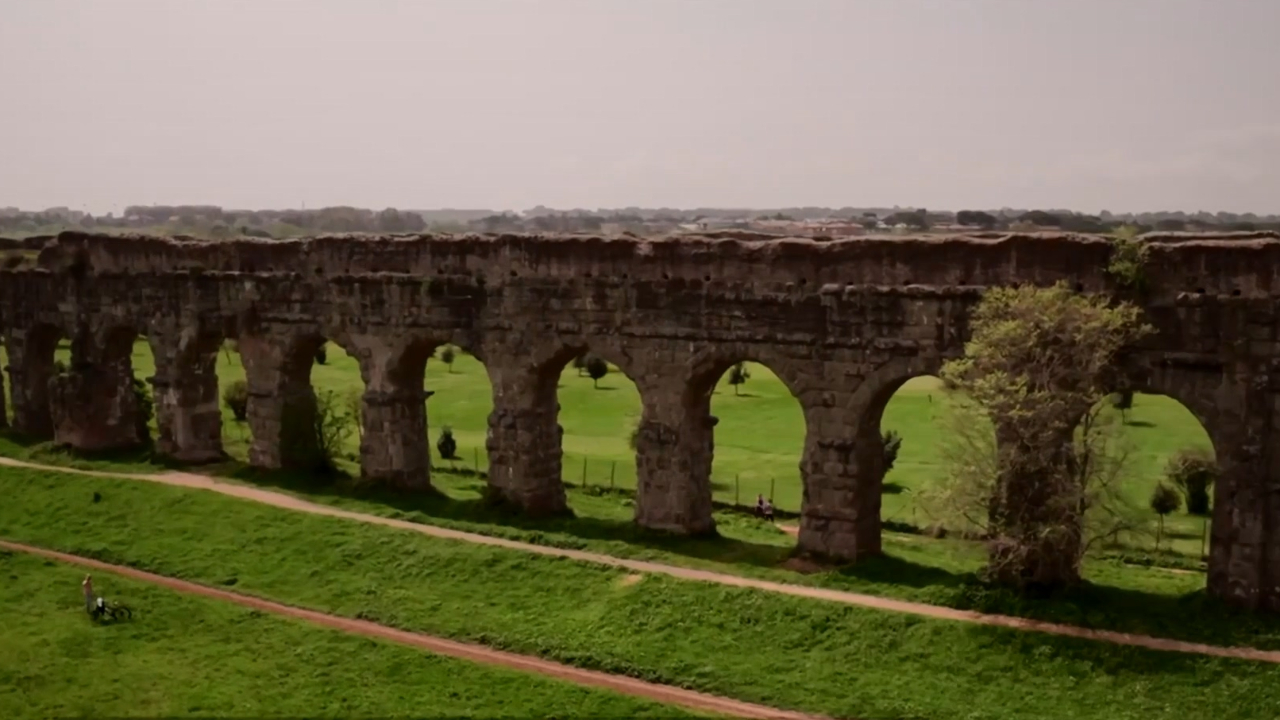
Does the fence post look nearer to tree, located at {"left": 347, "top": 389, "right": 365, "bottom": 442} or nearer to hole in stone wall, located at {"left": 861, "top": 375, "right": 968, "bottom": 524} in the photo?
hole in stone wall, located at {"left": 861, "top": 375, "right": 968, "bottom": 524}

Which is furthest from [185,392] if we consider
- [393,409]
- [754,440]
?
[754,440]

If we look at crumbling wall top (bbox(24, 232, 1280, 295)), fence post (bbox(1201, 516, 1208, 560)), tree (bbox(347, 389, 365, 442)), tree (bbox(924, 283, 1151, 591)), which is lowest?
fence post (bbox(1201, 516, 1208, 560))

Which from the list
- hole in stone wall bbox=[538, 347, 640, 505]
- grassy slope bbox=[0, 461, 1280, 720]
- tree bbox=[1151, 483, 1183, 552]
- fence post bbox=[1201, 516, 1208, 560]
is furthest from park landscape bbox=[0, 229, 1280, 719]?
hole in stone wall bbox=[538, 347, 640, 505]

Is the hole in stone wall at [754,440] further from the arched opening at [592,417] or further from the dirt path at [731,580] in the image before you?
the dirt path at [731,580]

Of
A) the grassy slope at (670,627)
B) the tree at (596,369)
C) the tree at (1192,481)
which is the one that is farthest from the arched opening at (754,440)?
the tree at (1192,481)

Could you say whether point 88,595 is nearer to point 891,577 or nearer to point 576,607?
point 576,607

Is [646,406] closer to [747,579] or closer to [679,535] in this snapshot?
[679,535]
